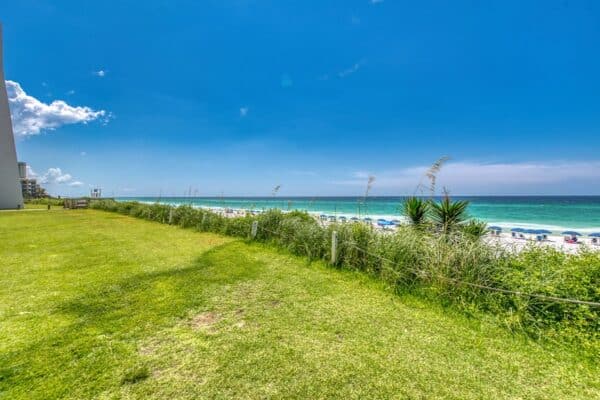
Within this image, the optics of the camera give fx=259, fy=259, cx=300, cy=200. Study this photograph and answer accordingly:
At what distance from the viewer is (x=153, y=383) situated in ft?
7.47

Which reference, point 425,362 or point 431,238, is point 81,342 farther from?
point 431,238

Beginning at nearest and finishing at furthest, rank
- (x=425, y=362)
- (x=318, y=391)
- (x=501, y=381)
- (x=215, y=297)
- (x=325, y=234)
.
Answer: (x=318, y=391), (x=501, y=381), (x=425, y=362), (x=215, y=297), (x=325, y=234)

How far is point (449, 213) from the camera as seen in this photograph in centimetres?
568

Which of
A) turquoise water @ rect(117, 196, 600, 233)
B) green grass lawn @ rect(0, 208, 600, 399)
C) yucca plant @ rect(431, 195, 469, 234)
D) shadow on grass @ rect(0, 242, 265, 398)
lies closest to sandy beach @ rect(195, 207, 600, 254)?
turquoise water @ rect(117, 196, 600, 233)

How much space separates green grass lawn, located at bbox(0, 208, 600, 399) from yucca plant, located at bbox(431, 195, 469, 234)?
7.31ft

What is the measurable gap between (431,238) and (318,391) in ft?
11.4

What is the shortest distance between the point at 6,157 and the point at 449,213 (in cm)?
Result: 3127

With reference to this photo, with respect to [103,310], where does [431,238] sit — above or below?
above

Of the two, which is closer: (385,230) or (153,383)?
(153,383)

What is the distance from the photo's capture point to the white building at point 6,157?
20750mm

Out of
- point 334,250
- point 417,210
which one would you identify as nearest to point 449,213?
point 417,210

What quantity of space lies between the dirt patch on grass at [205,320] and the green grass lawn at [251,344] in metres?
0.03

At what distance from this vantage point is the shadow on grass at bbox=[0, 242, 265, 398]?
7.48ft

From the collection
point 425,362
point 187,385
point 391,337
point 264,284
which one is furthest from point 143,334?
point 425,362
